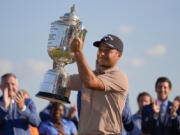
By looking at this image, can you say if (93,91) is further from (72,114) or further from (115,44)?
(72,114)

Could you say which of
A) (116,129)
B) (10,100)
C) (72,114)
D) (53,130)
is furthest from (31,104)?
(116,129)

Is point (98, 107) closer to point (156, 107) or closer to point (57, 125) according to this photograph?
point (156, 107)

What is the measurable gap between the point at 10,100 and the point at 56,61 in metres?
3.05

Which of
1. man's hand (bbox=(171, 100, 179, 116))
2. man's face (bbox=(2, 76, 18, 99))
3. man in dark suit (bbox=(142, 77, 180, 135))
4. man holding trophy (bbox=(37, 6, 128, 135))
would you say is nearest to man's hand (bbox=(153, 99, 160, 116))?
man in dark suit (bbox=(142, 77, 180, 135))

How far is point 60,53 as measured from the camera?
4.13m

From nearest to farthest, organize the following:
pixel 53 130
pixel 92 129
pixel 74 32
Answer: pixel 92 129 → pixel 74 32 → pixel 53 130

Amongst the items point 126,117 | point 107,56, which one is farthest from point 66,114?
point 107,56

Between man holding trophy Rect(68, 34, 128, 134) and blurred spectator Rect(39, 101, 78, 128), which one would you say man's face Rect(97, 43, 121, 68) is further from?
blurred spectator Rect(39, 101, 78, 128)

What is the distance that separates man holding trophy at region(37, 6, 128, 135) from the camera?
3781 millimetres

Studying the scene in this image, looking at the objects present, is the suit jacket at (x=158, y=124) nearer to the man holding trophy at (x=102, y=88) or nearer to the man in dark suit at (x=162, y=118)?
the man in dark suit at (x=162, y=118)

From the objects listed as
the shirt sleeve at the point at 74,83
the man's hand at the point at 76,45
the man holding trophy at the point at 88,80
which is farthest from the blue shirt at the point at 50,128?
the man's hand at the point at 76,45

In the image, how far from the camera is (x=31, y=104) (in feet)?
23.5

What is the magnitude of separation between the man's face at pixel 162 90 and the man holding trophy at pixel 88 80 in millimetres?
3471

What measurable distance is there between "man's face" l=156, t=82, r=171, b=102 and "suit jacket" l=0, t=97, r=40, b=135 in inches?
85.8
